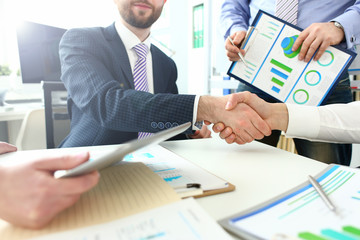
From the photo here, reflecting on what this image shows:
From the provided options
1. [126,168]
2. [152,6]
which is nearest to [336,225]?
[126,168]

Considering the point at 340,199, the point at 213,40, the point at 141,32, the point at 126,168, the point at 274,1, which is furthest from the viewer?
the point at 213,40

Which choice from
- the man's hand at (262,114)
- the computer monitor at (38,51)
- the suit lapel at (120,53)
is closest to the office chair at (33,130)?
the computer monitor at (38,51)

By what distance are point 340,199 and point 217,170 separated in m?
0.25

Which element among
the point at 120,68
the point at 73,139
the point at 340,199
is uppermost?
the point at 120,68

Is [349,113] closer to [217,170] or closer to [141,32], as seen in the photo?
[217,170]

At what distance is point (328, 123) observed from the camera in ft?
2.60

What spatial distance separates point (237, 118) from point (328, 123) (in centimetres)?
27

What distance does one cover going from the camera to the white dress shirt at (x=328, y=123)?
0.79 metres

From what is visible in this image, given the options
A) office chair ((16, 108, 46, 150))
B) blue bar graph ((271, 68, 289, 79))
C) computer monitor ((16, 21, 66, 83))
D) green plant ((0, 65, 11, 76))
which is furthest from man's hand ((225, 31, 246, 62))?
green plant ((0, 65, 11, 76))

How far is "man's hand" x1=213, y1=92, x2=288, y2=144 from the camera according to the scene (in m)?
0.82

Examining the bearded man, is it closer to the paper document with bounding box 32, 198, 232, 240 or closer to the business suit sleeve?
the business suit sleeve

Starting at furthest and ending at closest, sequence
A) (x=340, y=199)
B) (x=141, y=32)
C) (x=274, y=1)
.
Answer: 1. (x=141, y=32)
2. (x=274, y=1)
3. (x=340, y=199)

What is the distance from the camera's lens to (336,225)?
344 mm

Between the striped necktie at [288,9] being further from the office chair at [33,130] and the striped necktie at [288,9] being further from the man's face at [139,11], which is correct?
the office chair at [33,130]
